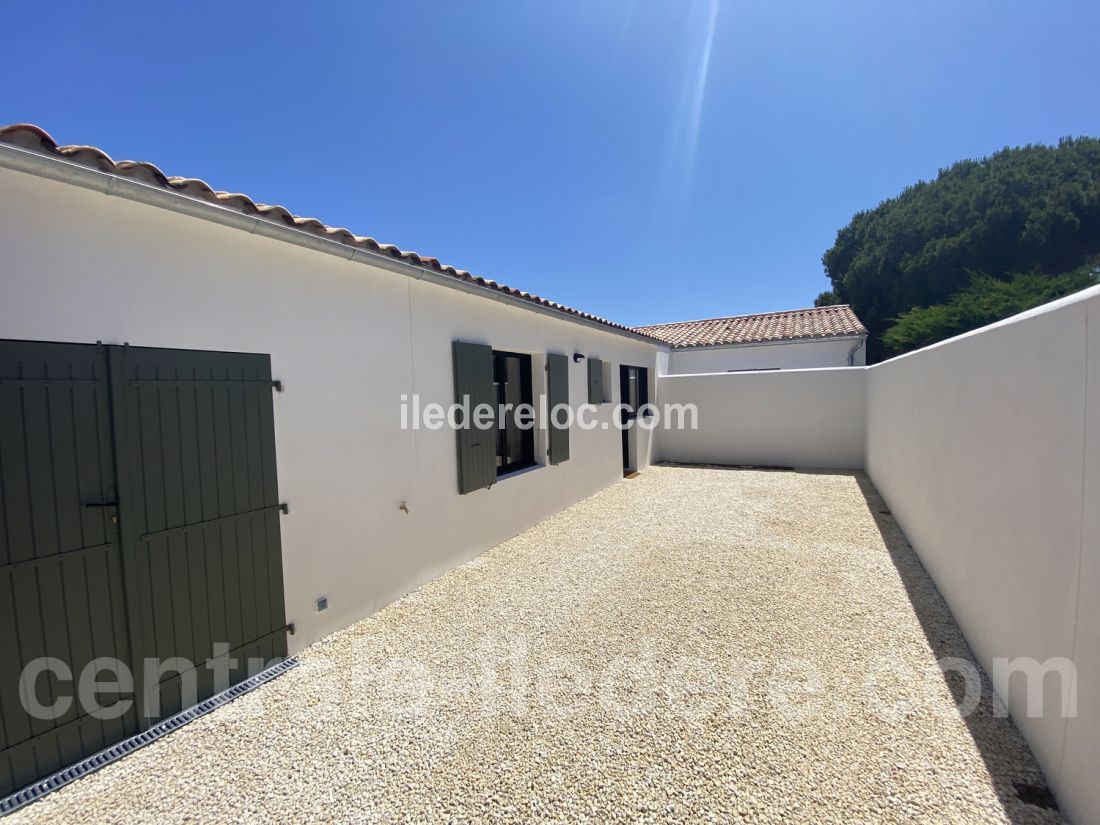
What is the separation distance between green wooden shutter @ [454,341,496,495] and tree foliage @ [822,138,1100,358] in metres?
24.4

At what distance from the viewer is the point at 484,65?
779 cm

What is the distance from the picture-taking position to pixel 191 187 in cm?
274

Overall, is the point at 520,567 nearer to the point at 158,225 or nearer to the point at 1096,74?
the point at 158,225

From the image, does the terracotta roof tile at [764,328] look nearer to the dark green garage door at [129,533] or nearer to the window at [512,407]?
the window at [512,407]

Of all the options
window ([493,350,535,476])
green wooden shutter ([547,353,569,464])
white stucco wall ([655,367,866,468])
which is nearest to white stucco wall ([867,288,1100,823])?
green wooden shutter ([547,353,569,464])

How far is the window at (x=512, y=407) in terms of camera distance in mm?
6805

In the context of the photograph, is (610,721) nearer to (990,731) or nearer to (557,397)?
(990,731)

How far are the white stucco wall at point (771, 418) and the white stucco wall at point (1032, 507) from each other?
305 inches

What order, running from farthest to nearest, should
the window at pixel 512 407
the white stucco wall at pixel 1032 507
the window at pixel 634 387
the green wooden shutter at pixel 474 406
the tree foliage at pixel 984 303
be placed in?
the tree foliage at pixel 984 303
the window at pixel 634 387
the window at pixel 512 407
the green wooden shutter at pixel 474 406
the white stucco wall at pixel 1032 507

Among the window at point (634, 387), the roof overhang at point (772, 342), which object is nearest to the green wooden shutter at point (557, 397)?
the window at point (634, 387)

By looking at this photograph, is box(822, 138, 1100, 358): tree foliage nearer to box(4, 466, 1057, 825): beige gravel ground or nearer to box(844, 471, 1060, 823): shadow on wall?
box(844, 471, 1060, 823): shadow on wall

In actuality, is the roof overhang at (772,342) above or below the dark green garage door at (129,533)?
above

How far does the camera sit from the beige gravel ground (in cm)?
221

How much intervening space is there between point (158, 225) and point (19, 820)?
11.1ft
